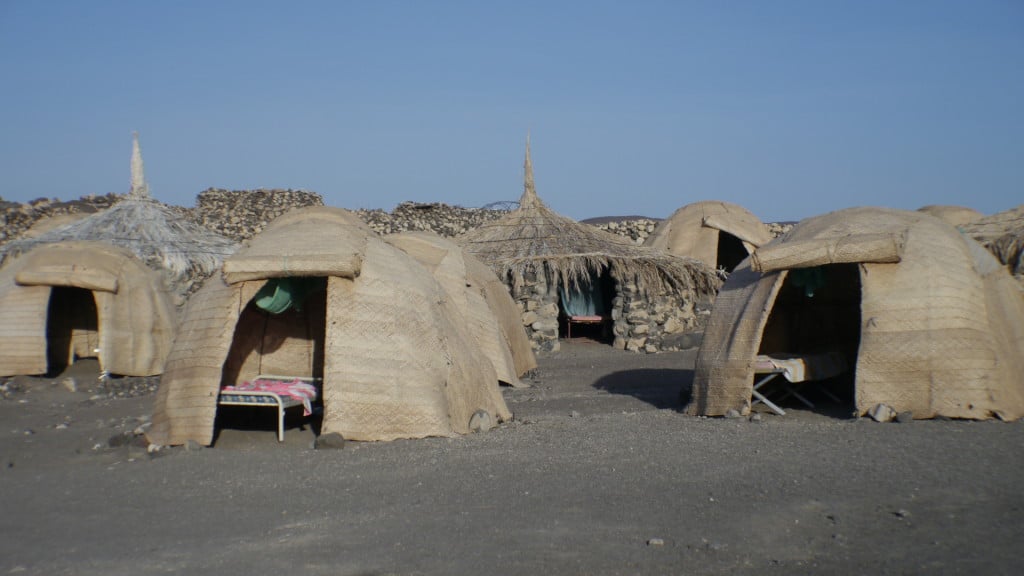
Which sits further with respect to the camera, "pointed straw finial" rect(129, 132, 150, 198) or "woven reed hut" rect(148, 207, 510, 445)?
"pointed straw finial" rect(129, 132, 150, 198)

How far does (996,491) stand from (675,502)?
2.16 m

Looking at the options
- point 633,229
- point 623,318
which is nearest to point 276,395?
point 623,318

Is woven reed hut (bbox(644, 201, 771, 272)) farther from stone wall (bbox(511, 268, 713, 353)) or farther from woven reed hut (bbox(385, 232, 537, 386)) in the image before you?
woven reed hut (bbox(385, 232, 537, 386))

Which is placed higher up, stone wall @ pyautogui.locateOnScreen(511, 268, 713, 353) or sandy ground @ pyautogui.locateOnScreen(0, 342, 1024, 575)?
stone wall @ pyautogui.locateOnScreen(511, 268, 713, 353)

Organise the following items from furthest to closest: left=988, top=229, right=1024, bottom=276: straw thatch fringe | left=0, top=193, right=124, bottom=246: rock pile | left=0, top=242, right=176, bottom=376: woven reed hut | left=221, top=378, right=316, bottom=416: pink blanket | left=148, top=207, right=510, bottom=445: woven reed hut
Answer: left=0, top=193, right=124, bottom=246: rock pile < left=988, top=229, right=1024, bottom=276: straw thatch fringe < left=0, top=242, right=176, bottom=376: woven reed hut < left=221, top=378, right=316, bottom=416: pink blanket < left=148, top=207, right=510, bottom=445: woven reed hut

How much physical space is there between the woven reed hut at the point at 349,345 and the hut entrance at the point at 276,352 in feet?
1.67

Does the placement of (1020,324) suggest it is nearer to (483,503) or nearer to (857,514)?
(857,514)

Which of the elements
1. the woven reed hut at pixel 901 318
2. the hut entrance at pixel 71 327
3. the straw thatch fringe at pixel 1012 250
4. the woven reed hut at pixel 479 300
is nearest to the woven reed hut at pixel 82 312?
the hut entrance at pixel 71 327

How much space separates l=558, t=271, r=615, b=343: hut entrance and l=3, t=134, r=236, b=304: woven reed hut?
6789 millimetres

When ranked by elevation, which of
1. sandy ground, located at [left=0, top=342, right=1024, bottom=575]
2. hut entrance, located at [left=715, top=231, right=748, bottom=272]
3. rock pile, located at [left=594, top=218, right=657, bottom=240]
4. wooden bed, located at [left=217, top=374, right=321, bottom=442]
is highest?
rock pile, located at [left=594, top=218, right=657, bottom=240]

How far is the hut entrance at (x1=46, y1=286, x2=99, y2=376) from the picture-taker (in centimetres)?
1552

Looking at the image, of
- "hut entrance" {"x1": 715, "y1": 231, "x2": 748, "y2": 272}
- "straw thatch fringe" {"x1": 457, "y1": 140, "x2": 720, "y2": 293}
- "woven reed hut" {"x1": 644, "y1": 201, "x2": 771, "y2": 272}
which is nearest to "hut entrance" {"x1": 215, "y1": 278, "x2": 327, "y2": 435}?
"straw thatch fringe" {"x1": 457, "y1": 140, "x2": 720, "y2": 293}

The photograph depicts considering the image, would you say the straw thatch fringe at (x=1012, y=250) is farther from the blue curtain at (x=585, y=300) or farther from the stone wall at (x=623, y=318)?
the blue curtain at (x=585, y=300)

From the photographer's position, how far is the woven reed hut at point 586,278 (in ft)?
61.6
